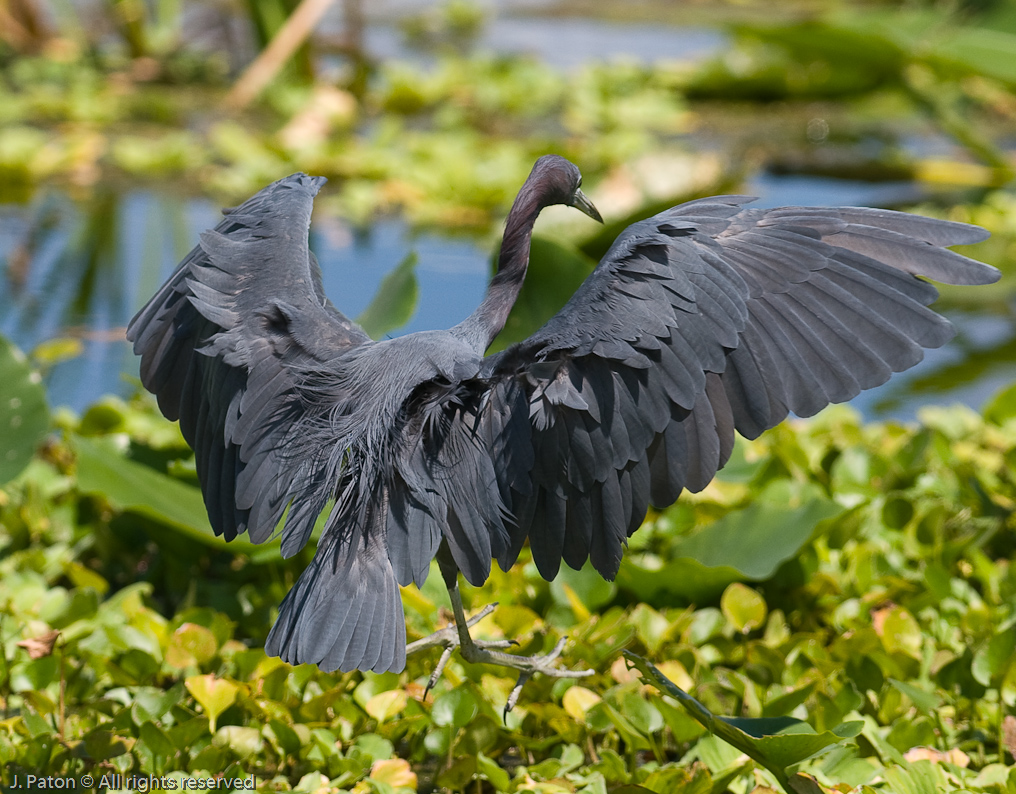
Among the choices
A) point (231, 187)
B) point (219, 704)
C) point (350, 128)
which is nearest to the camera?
point (219, 704)

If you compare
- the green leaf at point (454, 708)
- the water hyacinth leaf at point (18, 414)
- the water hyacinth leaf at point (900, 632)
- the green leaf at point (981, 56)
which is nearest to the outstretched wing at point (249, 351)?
the green leaf at point (454, 708)

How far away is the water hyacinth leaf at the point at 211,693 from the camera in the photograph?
8.37 feet

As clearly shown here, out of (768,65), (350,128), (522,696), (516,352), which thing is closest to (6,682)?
(522,696)

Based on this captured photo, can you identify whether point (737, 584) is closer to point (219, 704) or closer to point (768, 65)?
point (219, 704)

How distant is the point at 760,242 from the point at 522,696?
1253 millimetres

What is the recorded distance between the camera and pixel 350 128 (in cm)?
817

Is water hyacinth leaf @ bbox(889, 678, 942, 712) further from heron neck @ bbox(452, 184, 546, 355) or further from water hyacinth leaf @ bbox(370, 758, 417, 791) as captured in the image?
heron neck @ bbox(452, 184, 546, 355)

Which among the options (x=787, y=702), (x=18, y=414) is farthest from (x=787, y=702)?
(x=18, y=414)

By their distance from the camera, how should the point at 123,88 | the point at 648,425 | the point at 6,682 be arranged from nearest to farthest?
the point at 648,425 < the point at 6,682 < the point at 123,88

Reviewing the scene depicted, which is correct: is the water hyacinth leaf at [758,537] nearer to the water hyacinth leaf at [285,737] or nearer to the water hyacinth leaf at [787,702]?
the water hyacinth leaf at [787,702]

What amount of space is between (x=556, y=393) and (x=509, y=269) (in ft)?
2.56

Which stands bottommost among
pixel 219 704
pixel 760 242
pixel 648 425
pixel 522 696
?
pixel 522 696

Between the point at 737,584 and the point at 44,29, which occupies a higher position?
the point at 44,29

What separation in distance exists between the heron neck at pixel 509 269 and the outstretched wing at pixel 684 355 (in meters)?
0.55
